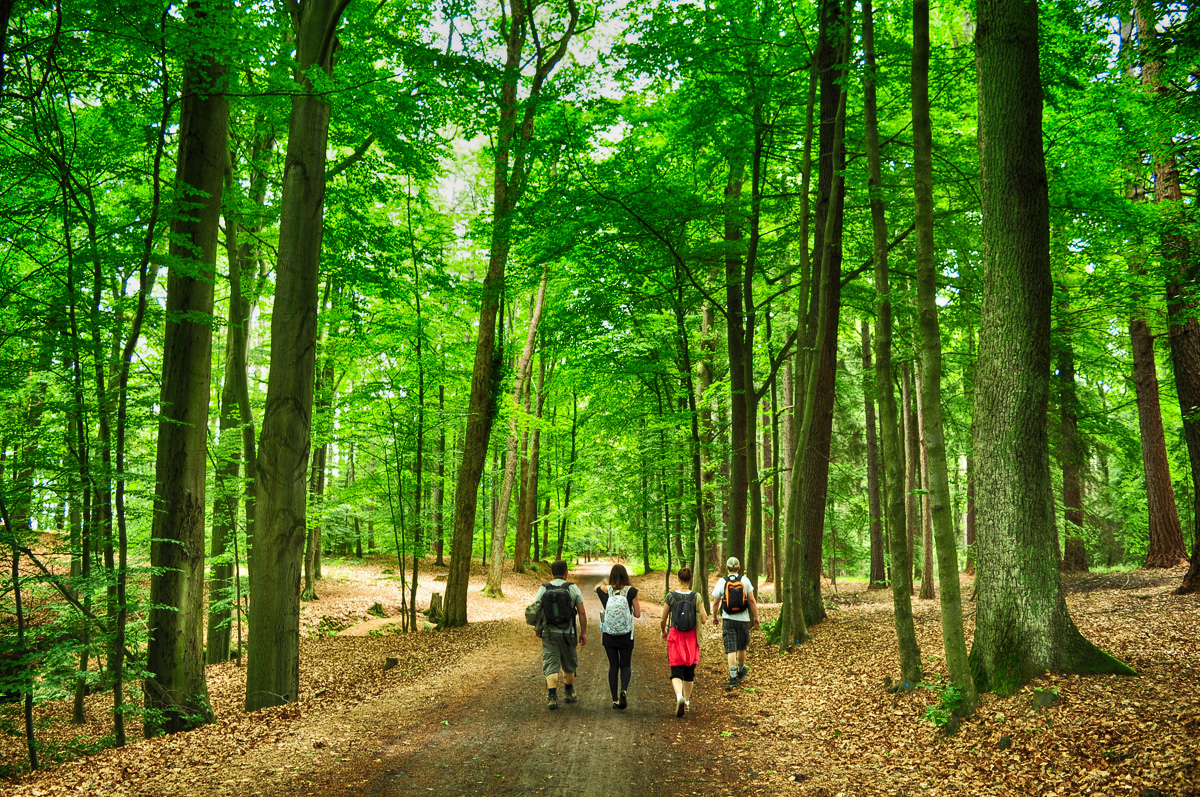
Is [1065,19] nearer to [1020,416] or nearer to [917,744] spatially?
[1020,416]

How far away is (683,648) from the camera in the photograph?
24.2 ft

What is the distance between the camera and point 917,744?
5.48m

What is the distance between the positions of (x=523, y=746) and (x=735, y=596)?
12.9 feet

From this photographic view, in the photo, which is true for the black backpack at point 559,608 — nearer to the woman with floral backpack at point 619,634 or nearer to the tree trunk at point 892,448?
the woman with floral backpack at point 619,634

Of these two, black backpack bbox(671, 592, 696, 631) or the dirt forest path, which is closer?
the dirt forest path

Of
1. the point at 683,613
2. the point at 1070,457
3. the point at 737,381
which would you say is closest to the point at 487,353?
the point at 737,381

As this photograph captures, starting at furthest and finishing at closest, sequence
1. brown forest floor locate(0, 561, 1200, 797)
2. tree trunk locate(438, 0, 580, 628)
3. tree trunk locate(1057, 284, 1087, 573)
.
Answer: tree trunk locate(1057, 284, 1087, 573), tree trunk locate(438, 0, 580, 628), brown forest floor locate(0, 561, 1200, 797)

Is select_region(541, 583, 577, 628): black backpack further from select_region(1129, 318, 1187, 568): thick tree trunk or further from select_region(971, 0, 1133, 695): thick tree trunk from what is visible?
select_region(1129, 318, 1187, 568): thick tree trunk

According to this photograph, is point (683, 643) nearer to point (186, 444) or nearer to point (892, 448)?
point (892, 448)

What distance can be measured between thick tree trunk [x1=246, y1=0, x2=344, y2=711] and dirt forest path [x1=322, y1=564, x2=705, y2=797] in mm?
2101

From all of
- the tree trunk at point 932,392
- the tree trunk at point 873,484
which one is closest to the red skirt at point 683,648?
the tree trunk at point 932,392

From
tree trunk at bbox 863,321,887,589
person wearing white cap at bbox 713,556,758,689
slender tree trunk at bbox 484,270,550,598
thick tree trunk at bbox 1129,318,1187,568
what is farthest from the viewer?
slender tree trunk at bbox 484,270,550,598

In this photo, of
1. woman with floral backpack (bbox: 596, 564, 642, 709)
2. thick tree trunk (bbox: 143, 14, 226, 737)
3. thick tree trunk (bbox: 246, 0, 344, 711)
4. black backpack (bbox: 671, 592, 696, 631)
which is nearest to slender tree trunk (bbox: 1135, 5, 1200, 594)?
black backpack (bbox: 671, 592, 696, 631)

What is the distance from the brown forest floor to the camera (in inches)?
178
